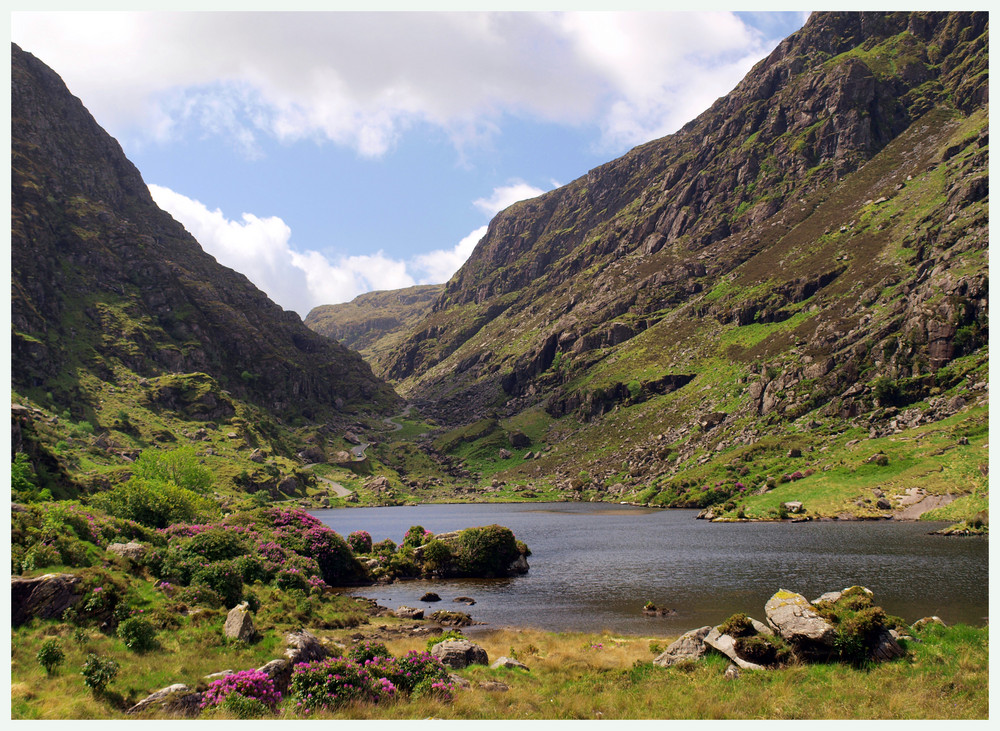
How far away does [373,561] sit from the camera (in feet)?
247

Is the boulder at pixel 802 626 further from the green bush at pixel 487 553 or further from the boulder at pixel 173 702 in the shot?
the green bush at pixel 487 553

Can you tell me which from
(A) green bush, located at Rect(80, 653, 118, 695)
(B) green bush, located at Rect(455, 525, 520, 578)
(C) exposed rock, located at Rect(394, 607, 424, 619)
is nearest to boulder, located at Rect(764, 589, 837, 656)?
(C) exposed rock, located at Rect(394, 607, 424, 619)

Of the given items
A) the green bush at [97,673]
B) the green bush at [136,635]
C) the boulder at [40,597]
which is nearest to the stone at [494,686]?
the green bush at [97,673]

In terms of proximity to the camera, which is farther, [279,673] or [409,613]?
[409,613]

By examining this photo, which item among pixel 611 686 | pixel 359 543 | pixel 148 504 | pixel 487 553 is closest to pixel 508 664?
pixel 611 686

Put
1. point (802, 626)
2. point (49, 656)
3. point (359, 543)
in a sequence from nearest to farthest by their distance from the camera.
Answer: point (49, 656)
point (802, 626)
point (359, 543)

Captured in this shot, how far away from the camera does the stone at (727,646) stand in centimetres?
2660

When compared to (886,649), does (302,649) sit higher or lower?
lower

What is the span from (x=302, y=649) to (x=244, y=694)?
7.35m

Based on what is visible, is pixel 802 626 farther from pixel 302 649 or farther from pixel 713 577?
pixel 713 577

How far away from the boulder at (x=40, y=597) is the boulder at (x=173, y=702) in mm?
8980

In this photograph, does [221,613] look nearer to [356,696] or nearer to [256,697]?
[256,697]

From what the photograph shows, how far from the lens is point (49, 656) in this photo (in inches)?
851

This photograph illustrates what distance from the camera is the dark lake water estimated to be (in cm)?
4450
